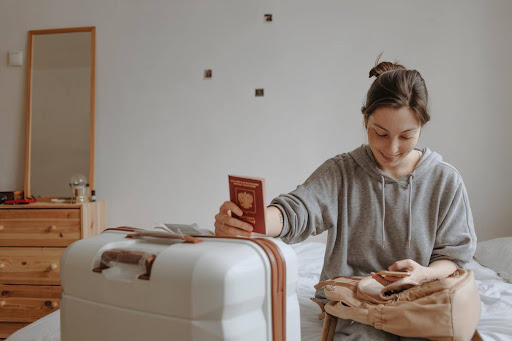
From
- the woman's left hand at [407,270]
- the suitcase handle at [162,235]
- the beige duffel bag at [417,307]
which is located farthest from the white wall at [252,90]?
the suitcase handle at [162,235]

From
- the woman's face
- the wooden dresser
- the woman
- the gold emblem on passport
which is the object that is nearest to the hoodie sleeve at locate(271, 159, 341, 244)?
the woman

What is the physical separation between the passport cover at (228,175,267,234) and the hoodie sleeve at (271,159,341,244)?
0.79 feet

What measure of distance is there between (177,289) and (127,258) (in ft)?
0.41

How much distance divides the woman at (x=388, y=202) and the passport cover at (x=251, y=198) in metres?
0.24

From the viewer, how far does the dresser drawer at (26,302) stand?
254cm

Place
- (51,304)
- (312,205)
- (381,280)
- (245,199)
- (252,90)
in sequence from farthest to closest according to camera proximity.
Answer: (252,90), (51,304), (312,205), (381,280), (245,199)

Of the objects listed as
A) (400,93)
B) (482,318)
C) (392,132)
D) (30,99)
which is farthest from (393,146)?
(30,99)

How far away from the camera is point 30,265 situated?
2557 millimetres

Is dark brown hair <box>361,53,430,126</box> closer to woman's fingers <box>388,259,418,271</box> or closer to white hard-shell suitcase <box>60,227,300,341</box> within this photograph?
woman's fingers <box>388,259,418,271</box>

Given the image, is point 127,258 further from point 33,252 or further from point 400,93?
point 33,252

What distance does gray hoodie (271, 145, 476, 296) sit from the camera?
1250 mm

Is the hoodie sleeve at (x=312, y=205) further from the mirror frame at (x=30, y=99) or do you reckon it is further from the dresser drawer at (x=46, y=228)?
the mirror frame at (x=30, y=99)

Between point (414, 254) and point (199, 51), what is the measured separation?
81.0 inches

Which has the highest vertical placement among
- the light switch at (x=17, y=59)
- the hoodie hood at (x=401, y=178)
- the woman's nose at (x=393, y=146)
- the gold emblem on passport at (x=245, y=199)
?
the light switch at (x=17, y=59)
